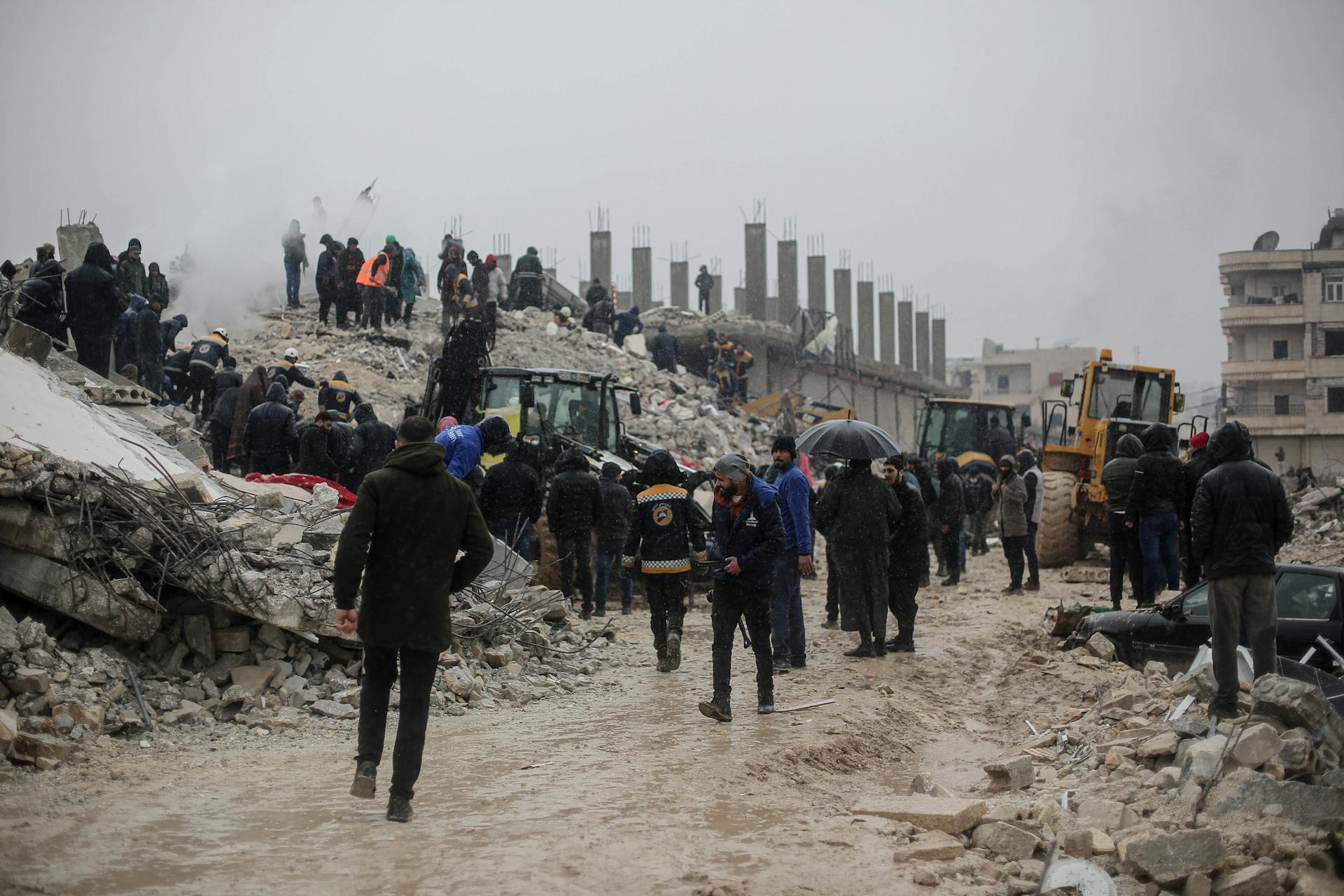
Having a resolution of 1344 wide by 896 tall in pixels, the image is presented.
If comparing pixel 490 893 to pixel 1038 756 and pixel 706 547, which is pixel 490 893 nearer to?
pixel 1038 756

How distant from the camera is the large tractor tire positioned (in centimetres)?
1580

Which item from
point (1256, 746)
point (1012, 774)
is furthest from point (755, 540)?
point (1256, 746)

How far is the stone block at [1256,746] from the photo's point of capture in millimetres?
5305

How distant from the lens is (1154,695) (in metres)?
7.39

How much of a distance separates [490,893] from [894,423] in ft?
148

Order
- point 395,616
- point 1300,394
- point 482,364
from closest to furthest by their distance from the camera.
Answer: point 395,616
point 482,364
point 1300,394

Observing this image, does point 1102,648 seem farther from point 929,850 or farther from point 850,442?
point 929,850

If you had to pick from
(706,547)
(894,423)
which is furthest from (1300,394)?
(706,547)

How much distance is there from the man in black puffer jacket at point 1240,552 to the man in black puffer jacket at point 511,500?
19.5 feet

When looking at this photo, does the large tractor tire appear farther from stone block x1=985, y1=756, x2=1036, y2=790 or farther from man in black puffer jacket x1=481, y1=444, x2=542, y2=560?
stone block x1=985, y1=756, x2=1036, y2=790

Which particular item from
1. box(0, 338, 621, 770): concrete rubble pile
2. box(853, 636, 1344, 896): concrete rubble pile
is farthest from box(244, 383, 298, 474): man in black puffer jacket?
box(853, 636, 1344, 896): concrete rubble pile

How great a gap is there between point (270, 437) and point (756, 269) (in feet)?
127

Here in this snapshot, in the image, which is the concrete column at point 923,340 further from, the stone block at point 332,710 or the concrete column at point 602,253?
the stone block at point 332,710

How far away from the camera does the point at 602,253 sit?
49312 millimetres
